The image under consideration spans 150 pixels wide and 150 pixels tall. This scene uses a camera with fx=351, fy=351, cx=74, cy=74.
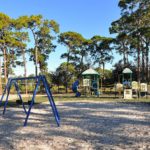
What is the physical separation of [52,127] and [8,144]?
234cm

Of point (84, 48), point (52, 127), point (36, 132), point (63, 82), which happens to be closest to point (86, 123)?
point (52, 127)

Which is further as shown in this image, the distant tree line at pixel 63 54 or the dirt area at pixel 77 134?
the distant tree line at pixel 63 54

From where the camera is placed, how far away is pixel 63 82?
38.8 m

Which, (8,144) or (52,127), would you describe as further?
(52,127)

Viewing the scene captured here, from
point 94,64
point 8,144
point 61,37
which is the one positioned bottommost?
point 8,144

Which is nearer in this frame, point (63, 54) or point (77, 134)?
point (77, 134)

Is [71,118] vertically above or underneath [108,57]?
underneath

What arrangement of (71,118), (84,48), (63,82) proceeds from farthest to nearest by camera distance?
(84,48)
(63,82)
(71,118)

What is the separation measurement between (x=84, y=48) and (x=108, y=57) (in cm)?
313

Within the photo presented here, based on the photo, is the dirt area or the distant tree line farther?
the distant tree line

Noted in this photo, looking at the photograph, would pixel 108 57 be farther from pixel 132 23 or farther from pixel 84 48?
pixel 132 23

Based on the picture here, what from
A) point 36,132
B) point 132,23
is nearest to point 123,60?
point 132,23

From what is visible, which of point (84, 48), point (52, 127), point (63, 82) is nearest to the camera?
point (52, 127)

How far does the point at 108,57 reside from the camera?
42.8 meters
